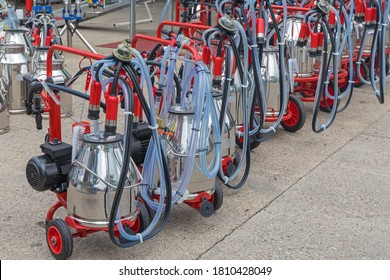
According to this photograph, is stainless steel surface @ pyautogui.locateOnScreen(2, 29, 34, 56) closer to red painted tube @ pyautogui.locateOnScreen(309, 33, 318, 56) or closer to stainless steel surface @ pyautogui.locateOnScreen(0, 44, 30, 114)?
stainless steel surface @ pyautogui.locateOnScreen(0, 44, 30, 114)

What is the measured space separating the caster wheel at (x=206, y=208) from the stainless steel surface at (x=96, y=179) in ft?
2.00

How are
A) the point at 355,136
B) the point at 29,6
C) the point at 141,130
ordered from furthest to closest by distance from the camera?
the point at 29,6
the point at 355,136
the point at 141,130

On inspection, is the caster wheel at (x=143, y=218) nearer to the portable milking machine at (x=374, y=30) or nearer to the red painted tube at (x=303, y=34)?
the red painted tube at (x=303, y=34)

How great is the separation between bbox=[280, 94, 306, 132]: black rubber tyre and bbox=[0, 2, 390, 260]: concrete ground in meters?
0.07

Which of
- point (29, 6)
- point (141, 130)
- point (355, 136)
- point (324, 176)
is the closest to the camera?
point (141, 130)

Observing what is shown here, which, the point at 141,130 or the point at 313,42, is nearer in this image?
the point at 141,130

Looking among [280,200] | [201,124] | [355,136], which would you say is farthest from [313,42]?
[201,124]

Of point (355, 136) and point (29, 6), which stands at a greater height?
point (29, 6)

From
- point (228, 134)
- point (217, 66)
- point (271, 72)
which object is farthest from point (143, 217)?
point (271, 72)

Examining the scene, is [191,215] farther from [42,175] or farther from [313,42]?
[313,42]

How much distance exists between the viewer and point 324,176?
471cm

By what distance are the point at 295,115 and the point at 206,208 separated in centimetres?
209

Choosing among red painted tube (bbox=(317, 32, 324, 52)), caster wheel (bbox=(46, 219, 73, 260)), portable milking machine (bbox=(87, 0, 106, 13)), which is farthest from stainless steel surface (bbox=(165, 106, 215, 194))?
portable milking machine (bbox=(87, 0, 106, 13))

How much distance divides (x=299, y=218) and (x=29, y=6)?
4.55m
